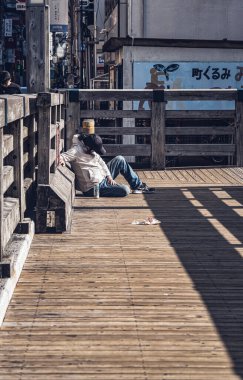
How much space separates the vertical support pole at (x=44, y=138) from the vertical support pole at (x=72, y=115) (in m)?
6.61

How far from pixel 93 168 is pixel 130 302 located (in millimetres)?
5915

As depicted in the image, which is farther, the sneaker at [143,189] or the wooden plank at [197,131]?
the wooden plank at [197,131]

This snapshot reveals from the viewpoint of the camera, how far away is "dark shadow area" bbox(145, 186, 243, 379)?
22.7 feet

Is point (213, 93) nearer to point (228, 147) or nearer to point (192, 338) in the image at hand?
point (228, 147)

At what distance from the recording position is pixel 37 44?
12.4m

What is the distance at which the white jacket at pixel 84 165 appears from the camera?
13031mm

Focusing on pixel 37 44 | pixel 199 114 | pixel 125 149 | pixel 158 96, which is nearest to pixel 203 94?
pixel 199 114

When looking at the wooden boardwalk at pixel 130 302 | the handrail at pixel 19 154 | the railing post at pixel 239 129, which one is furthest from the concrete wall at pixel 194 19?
the wooden boardwalk at pixel 130 302

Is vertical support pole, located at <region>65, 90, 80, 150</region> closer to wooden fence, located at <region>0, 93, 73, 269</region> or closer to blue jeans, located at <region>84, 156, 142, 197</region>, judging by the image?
blue jeans, located at <region>84, 156, 142, 197</region>

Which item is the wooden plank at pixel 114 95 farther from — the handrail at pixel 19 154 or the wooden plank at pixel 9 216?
the wooden plank at pixel 9 216

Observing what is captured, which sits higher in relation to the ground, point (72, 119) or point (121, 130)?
point (72, 119)

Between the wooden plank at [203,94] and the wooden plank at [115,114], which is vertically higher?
the wooden plank at [203,94]

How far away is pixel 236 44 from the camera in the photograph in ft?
76.5

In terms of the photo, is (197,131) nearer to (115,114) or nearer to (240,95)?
(240,95)
